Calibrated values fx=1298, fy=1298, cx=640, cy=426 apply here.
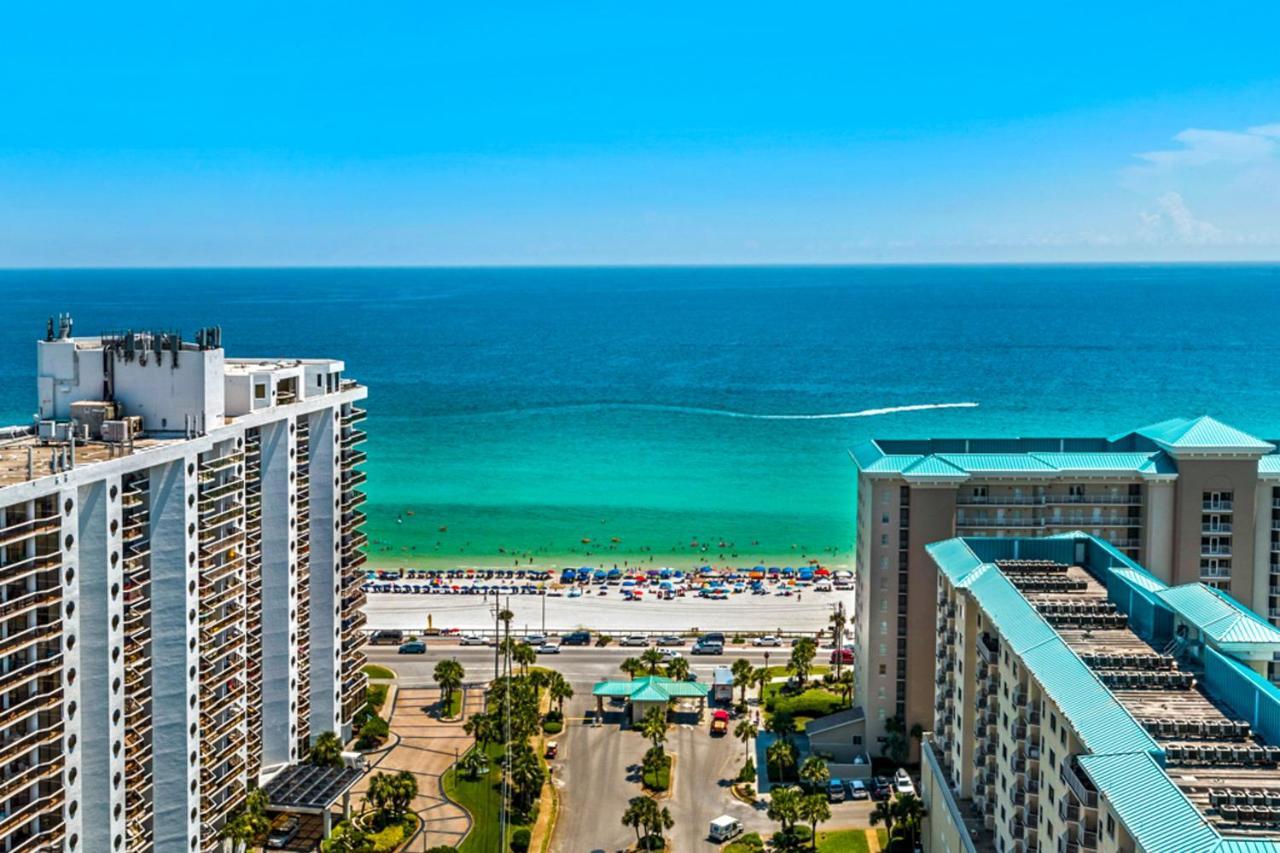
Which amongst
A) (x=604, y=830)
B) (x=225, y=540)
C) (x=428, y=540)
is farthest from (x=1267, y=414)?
(x=225, y=540)

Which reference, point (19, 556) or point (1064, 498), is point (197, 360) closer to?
point (19, 556)

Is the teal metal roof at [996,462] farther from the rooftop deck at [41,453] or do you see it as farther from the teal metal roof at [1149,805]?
the rooftop deck at [41,453]

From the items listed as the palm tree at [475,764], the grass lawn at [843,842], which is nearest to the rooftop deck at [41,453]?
the palm tree at [475,764]

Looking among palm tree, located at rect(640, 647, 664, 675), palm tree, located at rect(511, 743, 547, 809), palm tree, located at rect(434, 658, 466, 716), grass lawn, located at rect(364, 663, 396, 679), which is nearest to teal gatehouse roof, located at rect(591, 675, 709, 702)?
palm tree, located at rect(640, 647, 664, 675)

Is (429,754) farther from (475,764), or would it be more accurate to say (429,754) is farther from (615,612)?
(615,612)

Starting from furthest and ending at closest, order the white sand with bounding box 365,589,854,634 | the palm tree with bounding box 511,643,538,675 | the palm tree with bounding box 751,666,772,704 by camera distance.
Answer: the white sand with bounding box 365,589,854,634, the palm tree with bounding box 751,666,772,704, the palm tree with bounding box 511,643,538,675

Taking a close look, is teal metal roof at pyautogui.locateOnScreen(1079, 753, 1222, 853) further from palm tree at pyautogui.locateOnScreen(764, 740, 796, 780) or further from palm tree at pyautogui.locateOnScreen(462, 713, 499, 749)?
palm tree at pyautogui.locateOnScreen(462, 713, 499, 749)
